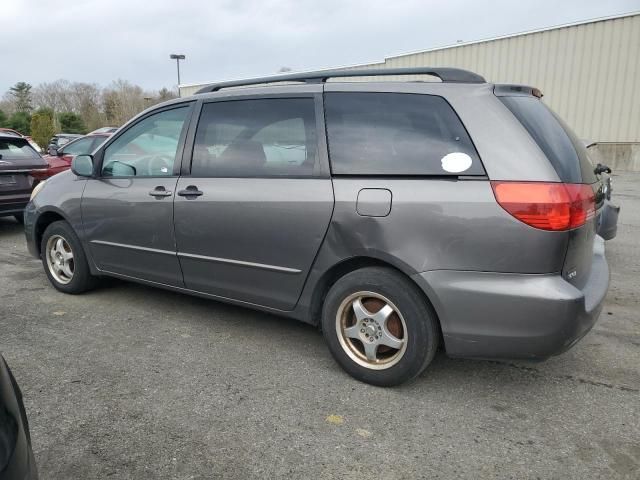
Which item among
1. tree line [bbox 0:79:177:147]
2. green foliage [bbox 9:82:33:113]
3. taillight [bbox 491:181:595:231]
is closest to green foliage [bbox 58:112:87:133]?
tree line [bbox 0:79:177:147]

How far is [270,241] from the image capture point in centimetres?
325

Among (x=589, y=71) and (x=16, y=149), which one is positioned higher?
(x=589, y=71)

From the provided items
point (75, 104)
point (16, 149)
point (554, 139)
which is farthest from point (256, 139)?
point (75, 104)

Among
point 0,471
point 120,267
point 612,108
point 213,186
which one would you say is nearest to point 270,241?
point 213,186

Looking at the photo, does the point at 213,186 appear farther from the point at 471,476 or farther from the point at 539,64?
the point at 539,64

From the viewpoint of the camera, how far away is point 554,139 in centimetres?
274

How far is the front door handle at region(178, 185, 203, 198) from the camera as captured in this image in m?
3.55

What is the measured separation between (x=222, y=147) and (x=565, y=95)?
18500 millimetres

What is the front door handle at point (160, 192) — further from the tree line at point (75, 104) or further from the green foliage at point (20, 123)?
the green foliage at point (20, 123)

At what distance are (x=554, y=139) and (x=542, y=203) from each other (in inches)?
18.5

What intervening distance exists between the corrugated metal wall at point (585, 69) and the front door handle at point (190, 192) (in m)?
18.1

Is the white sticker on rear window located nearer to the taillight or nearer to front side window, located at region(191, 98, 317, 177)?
the taillight

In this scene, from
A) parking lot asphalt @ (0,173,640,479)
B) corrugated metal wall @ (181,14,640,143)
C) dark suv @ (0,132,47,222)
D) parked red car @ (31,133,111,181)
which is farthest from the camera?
corrugated metal wall @ (181,14,640,143)

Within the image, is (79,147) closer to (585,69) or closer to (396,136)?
(396,136)
